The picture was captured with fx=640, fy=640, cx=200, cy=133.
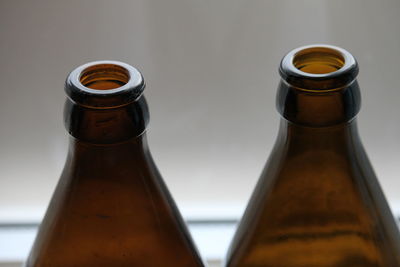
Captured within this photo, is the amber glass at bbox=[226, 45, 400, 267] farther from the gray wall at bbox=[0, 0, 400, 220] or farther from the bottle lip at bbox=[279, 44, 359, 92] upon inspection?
the gray wall at bbox=[0, 0, 400, 220]

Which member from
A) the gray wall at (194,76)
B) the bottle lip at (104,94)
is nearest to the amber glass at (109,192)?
the bottle lip at (104,94)

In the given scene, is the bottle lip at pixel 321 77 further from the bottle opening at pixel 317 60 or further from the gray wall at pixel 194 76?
the gray wall at pixel 194 76

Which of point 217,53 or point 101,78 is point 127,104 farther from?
point 217,53

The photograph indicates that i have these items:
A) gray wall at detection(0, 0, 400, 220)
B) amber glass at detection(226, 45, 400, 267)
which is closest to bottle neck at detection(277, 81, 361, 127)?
amber glass at detection(226, 45, 400, 267)

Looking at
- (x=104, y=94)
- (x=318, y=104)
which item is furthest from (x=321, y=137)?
(x=104, y=94)

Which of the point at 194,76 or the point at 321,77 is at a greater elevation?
the point at 321,77

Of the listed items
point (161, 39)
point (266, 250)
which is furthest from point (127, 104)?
point (161, 39)

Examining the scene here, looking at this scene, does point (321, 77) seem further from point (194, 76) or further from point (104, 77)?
point (194, 76)
